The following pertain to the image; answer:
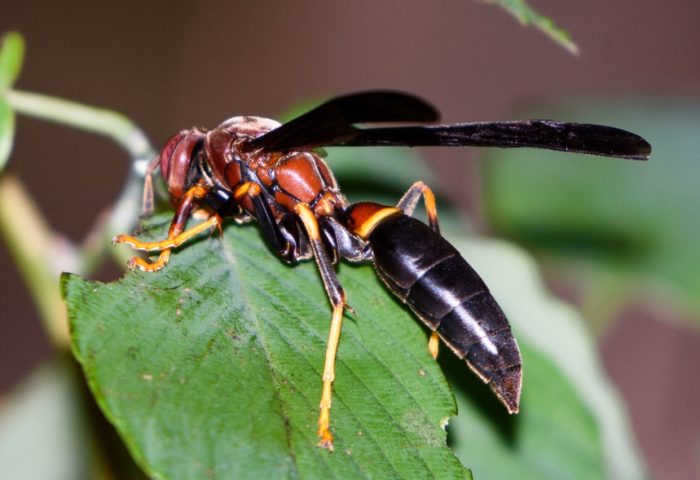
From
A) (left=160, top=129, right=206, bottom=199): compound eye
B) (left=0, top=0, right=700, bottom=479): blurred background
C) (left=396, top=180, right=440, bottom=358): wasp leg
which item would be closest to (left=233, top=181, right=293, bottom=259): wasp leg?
(left=160, top=129, right=206, bottom=199): compound eye

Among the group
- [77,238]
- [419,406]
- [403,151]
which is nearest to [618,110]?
[403,151]

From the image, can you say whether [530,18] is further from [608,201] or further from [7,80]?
[608,201]

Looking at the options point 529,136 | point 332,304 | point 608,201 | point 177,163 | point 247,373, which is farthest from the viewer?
point 608,201

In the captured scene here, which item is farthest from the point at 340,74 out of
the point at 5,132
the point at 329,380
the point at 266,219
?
the point at 329,380

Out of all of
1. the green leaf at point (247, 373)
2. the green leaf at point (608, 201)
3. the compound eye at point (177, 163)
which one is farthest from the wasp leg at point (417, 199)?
the green leaf at point (608, 201)

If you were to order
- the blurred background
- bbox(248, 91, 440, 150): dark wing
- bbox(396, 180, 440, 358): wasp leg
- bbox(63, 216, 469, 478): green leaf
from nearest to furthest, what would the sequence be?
bbox(63, 216, 469, 478): green leaf, bbox(248, 91, 440, 150): dark wing, bbox(396, 180, 440, 358): wasp leg, the blurred background

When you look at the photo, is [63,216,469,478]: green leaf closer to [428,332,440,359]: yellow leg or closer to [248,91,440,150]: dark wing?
[428,332,440,359]: yellow leg

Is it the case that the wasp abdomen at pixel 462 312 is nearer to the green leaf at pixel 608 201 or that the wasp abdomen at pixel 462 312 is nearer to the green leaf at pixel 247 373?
the green leaf at pixel 247 373
